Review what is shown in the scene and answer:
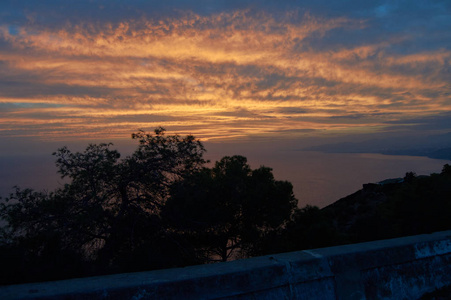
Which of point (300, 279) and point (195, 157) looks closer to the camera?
point (300, 279)

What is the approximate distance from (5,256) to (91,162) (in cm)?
435

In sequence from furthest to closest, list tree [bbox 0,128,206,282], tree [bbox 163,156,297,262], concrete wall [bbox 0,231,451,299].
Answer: tree [bbox 163,156,297,262]
tree [bbox 0,128,206,282]
concrete wall [bbox 0,231,451,299]

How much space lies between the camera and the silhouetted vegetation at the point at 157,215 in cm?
832

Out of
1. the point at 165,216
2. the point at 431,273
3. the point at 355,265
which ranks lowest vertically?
the point at 165,216

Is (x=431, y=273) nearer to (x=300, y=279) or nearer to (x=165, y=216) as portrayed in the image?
(x=300, y=279)

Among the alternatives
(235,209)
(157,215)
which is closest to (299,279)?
(157,215)

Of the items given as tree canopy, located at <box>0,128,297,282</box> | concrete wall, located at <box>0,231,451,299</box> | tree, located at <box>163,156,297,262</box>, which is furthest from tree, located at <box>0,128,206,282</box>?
concrete wall, located at <box>0,231,451,299</box>

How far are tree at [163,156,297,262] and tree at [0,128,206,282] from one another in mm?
1162

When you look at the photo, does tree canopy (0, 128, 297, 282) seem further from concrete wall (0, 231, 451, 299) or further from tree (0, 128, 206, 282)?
concrete wall (0, 231, 451, 299)

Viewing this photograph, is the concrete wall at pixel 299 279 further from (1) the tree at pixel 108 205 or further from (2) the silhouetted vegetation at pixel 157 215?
(1) the tree at pixel 108 205

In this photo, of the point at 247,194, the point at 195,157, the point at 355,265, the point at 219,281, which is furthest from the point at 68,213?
the point at 355,265

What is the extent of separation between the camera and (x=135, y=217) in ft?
34.8

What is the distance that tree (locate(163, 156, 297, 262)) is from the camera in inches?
492

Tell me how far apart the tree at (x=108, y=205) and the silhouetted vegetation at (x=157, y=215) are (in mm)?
35
